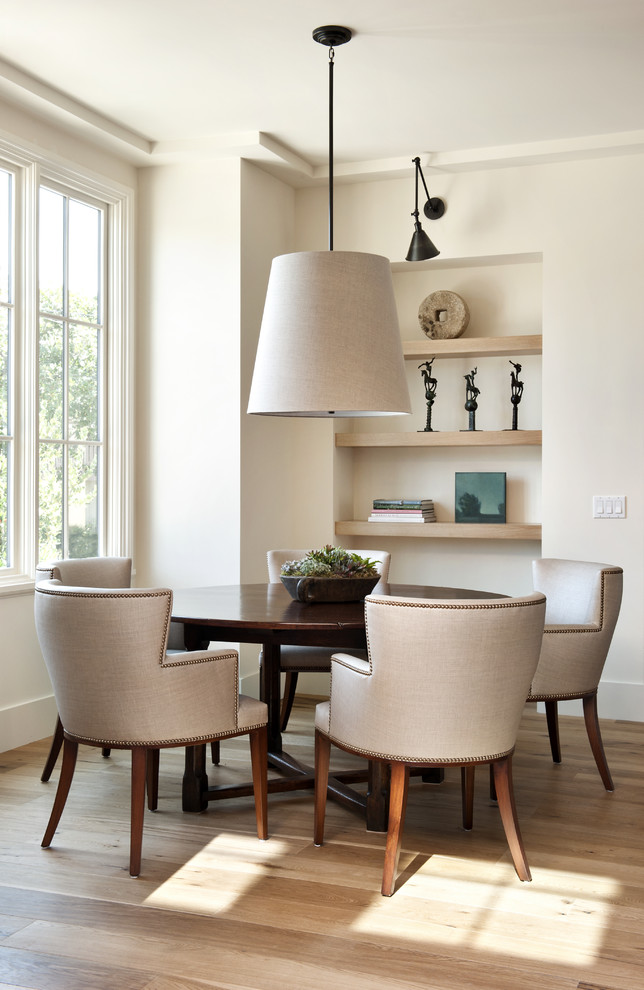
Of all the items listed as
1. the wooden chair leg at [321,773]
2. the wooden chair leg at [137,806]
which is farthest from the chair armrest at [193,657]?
the wooden chair leg at [321,773]

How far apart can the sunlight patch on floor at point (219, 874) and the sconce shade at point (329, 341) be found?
1433 mm

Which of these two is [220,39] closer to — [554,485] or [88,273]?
[88,273]

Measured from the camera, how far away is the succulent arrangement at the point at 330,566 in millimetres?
3443

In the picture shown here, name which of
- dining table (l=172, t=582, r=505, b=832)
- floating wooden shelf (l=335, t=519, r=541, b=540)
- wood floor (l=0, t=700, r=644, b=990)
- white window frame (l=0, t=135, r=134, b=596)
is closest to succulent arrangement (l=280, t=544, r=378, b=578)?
dining table (l=172, t=582, r=505, b=832)

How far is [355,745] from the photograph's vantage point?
2787 mm

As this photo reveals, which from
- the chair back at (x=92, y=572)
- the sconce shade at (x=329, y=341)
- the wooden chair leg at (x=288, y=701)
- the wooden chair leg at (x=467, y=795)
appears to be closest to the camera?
the wooden chair leg at (x=467, y=795)

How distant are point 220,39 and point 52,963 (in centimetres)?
314

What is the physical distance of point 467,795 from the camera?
3176 millimetres

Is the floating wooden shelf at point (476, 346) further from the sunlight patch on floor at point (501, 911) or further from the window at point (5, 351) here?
the sunlight patch on floor at point (501, 911)

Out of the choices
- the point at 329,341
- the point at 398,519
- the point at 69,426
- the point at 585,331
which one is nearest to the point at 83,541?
the point at 69,426

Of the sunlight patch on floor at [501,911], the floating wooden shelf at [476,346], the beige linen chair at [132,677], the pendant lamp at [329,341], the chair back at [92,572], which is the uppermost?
the floating wooden shelf at [476,346]

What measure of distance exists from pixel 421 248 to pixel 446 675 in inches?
113

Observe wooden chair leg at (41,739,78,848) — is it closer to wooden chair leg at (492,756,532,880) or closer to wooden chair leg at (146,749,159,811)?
wooden chair leg at (146,749,159,811)

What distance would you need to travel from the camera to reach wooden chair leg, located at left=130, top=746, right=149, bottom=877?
2.79m
